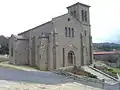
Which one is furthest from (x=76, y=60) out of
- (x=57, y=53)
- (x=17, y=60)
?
(x=17, y=60)

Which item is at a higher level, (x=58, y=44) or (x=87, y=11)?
(x=87, y=11)

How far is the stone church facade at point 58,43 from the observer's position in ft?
144

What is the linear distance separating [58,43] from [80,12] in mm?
10558

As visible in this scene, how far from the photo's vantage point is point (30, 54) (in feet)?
162

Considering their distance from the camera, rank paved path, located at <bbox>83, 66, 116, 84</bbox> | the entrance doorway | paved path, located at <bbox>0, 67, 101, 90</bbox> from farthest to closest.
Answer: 1. the entrance doorway
2. paved path, located at <bbox>83, 66, 116, 84</bbox>
3. paved path, located at <bbox>0, 67, 101, 90</bbox>

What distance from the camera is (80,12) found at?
164ft

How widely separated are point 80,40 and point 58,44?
21.6 feet

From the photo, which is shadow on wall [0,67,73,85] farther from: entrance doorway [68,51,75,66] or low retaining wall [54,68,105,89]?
entrance doorway [68,51,75,66]

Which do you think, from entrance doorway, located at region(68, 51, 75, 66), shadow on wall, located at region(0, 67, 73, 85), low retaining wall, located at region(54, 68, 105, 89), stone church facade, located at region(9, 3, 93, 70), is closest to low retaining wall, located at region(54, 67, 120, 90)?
low retaining wall, located at region(54, 68, 105, 89)

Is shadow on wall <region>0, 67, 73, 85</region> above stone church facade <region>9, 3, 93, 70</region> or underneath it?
underneath

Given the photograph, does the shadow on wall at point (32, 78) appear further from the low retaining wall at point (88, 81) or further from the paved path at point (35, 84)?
the low retaining wall at point (88, 81)

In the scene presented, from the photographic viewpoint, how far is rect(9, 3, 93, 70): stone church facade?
43781mm

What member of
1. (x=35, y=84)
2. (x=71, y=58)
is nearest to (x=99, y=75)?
(x=71, y=58)

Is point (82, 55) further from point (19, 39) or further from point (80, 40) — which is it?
point (19, 39)
